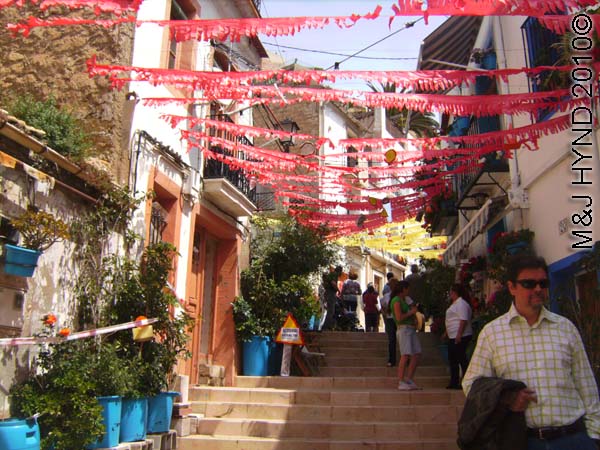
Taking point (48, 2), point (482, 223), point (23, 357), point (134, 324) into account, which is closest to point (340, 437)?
point (134, 324)

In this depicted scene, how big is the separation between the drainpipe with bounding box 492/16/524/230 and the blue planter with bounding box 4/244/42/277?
7234mm

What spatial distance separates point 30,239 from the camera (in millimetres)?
5730

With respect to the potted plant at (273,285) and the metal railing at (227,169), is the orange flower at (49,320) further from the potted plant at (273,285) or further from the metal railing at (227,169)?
the potted plant at (273,285)

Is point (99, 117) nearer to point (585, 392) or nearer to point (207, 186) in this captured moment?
point (207, 186)

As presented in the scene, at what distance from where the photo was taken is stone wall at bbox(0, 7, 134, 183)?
795cm

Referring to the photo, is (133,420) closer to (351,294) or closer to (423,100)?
(423,100)

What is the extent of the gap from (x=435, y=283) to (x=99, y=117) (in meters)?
8.62

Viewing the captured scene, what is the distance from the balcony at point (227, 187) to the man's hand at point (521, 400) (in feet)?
26.3

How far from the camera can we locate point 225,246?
12.3m

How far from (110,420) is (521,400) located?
439 centimetres

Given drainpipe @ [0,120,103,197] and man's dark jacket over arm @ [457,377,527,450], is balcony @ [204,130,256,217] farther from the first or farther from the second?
man's dark jacket over arm @ [457,377,527,450]

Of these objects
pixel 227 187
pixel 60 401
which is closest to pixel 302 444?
pixel 60 401

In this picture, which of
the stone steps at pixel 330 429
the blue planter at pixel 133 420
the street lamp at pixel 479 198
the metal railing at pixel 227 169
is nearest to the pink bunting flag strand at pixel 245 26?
the blue planter at pixel 133 420

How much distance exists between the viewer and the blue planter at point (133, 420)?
649 centimetres
